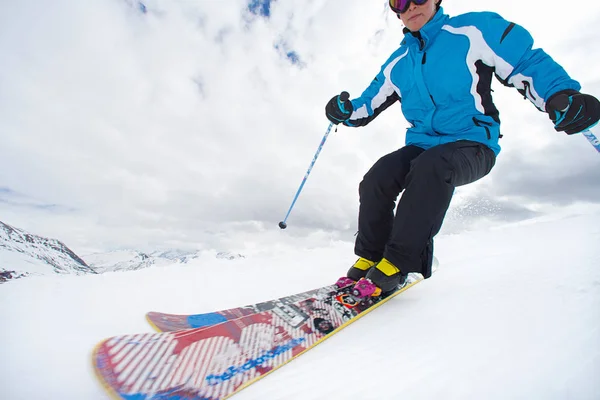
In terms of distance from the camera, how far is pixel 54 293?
2.35m

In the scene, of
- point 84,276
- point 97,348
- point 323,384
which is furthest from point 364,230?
point 84,276

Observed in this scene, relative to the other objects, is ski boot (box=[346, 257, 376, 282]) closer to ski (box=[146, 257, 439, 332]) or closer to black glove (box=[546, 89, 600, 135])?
ski (box=[146, 257, 439, 332])

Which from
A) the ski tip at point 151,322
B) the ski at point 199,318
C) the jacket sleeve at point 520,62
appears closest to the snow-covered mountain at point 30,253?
the ski tip at point 151,322

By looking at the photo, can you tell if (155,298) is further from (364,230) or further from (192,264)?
(364,230)

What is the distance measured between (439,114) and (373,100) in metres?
0.76

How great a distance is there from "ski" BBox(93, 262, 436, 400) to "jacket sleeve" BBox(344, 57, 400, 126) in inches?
72.0

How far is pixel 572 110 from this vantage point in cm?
165

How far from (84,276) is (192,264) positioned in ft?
3.59

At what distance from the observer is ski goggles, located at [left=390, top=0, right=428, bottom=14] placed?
7.36 ft

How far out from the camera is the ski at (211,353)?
1173mm

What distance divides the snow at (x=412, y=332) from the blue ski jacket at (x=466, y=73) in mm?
1058

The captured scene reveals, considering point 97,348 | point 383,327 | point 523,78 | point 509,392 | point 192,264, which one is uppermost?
point 192,264

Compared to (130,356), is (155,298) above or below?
above

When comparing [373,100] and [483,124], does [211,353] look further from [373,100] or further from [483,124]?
[373,100]
